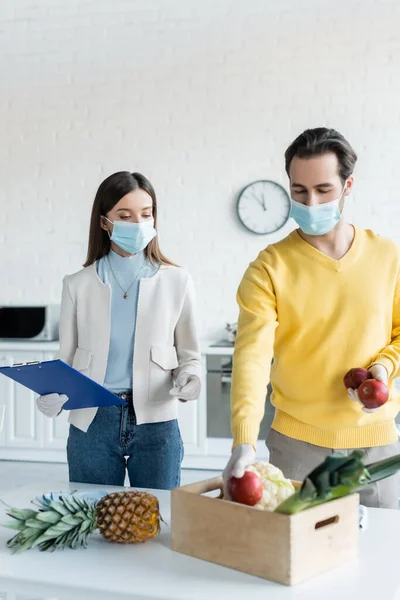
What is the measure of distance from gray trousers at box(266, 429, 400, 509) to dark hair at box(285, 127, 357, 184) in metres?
0.62

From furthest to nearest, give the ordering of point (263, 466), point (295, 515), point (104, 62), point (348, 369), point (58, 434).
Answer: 1. point (104, 62)
2. point (58, 434)
3. point (348, 369)
4. point (263, 466)
5. point (295, 515)

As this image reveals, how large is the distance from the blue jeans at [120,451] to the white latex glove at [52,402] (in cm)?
11

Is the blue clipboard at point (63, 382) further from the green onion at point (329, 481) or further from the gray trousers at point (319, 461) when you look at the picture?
the green onion at point (329, 481)

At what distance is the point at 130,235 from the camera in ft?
7.05

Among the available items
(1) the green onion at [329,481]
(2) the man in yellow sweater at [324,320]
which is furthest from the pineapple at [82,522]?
(2) the man in yellow sweater at [324,320]

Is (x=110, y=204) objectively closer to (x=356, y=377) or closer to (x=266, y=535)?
(x=356, y=377)

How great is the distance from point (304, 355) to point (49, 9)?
12.9ft

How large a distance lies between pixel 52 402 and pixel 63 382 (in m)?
0.17

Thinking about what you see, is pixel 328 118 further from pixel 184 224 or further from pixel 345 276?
pixel 345 276

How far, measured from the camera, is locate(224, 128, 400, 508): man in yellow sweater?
65.6 inches

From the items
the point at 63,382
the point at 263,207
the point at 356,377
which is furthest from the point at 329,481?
the point at 263,207

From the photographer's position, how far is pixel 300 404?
171cm

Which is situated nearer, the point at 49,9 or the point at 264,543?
the point at 264,543

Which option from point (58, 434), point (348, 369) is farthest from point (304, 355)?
point (58, 434)
